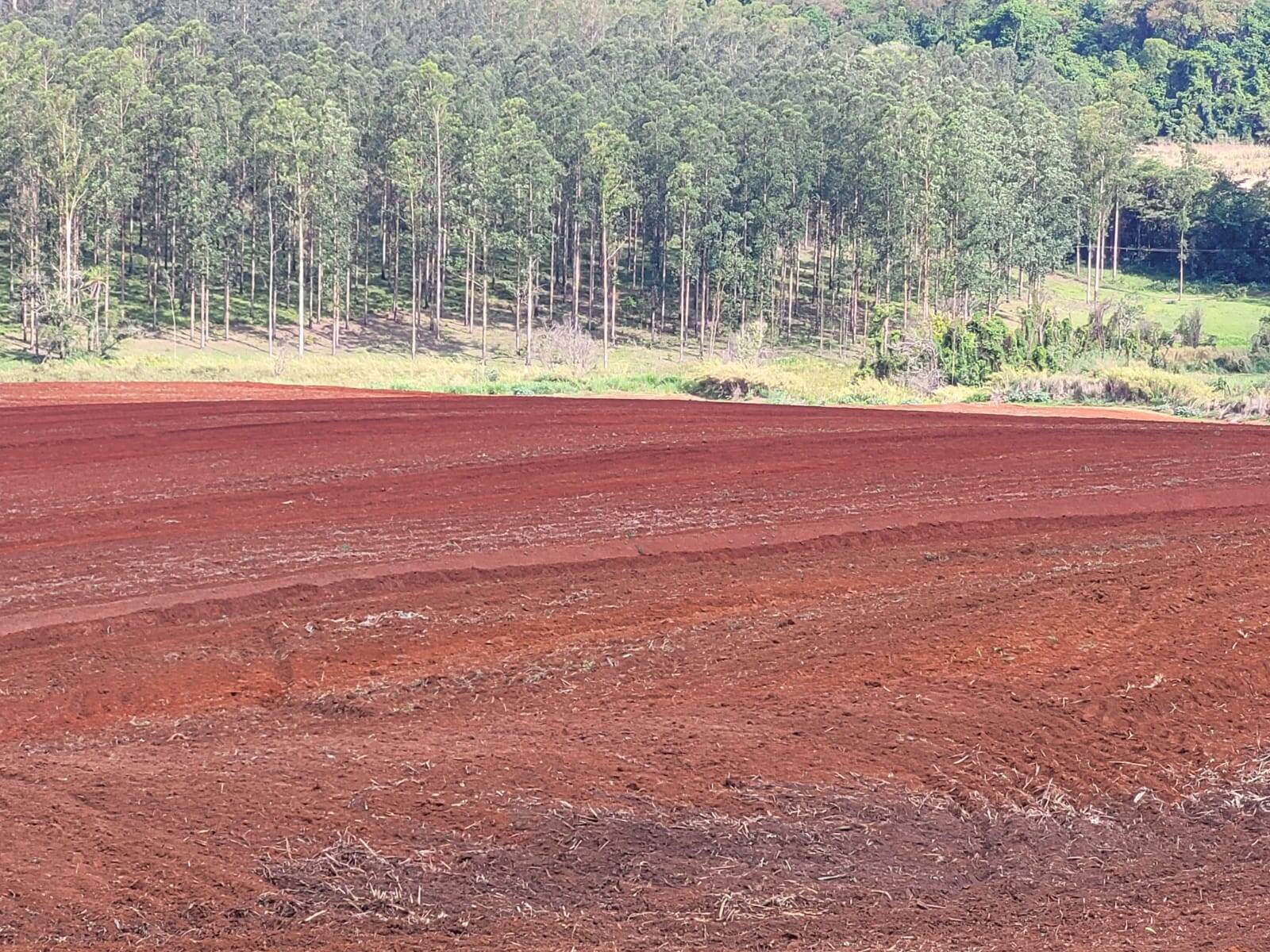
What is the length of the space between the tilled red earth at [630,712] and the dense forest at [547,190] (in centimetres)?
3826

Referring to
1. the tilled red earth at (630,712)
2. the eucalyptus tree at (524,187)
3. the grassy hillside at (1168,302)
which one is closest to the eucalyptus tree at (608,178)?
the eucalyptus tree at (524,187)

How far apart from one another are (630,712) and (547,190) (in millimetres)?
55695

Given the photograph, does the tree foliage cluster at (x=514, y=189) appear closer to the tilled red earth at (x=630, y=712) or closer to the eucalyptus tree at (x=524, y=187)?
the eucalyptus tree at (x=524, y=187)

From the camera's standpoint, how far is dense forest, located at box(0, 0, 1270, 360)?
62.5 m

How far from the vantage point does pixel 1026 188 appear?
→ 74.1 meters

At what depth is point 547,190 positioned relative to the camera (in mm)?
62125

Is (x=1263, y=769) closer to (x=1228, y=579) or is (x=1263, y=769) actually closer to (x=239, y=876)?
(x=1228, y=579)

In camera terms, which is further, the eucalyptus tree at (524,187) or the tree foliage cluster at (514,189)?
the tree foliage cluster at (514,189)

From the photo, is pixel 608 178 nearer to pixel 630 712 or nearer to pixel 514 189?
pixel 514 189

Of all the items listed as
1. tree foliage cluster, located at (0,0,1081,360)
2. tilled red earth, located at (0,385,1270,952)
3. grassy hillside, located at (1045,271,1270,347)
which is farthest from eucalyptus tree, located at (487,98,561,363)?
tilled red earth, located at (0,385,1270,952)

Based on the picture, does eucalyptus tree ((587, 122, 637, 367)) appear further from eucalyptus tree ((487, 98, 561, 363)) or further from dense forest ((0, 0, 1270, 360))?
eucalyptus tree ((487, 98, 561, 363))

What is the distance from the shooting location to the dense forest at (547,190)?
205 feet

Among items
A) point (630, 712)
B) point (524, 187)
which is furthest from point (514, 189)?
A: point (630, 712)

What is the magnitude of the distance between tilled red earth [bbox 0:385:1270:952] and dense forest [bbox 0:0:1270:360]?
38.3 meters
